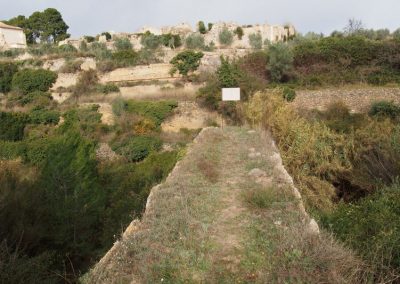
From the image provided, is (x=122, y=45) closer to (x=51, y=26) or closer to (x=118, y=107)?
(x=118, y=107)

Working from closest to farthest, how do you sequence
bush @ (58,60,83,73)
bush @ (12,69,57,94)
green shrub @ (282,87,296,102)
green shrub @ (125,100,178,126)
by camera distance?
green shrub @ (282,87,296,102), green shrub @ (125,100,178,126), bush @ (12,69,57,94), bush @ (58,60,83,73)

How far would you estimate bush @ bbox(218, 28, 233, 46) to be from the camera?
108ft

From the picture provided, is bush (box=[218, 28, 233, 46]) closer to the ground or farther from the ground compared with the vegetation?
closer to the ground

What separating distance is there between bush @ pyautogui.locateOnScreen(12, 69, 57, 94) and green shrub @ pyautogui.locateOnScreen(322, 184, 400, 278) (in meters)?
24.5

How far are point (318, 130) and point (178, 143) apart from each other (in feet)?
25.6

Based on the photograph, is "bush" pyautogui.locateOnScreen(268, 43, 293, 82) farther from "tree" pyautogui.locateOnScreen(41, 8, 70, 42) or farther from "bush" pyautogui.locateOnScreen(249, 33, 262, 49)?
"tree" pyautogui.locateOnScreen(41, 8, 70, 42)

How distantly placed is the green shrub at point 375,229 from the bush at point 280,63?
15.0m

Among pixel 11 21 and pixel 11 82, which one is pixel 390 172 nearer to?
pixel 11 82

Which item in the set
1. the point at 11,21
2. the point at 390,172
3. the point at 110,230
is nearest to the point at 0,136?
the point at 110,230

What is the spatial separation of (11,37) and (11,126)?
25.8m

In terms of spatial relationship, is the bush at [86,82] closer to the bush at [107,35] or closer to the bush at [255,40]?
the bush at [107,35]

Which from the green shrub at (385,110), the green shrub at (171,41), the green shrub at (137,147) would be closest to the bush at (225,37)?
the green shrub at (171,41)

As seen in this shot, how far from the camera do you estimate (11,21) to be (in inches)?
1962

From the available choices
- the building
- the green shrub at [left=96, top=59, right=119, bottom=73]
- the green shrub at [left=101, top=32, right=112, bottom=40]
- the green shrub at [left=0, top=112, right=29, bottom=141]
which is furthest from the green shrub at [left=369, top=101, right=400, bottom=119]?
the building
